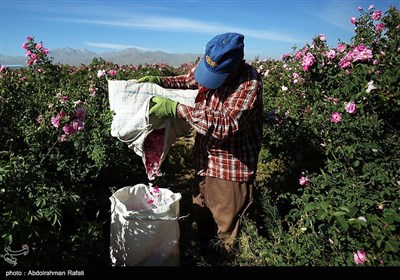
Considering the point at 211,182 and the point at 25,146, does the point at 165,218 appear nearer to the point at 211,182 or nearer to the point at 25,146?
the point at 211,182

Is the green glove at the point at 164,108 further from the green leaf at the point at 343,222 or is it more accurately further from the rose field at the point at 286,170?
the green leaf at the point at 343,222

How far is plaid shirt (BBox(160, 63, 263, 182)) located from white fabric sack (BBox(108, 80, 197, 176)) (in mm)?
199

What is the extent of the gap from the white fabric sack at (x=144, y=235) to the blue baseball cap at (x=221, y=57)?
35.1 inches

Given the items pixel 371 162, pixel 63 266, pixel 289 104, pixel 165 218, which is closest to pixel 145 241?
pixel 165 218

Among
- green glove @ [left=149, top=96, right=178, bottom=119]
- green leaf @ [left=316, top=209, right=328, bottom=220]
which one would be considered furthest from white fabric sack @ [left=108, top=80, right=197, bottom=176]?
green leaf @ [left=316, top=209, right=328, bottom=220]

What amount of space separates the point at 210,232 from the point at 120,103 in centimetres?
137

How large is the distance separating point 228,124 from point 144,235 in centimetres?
97

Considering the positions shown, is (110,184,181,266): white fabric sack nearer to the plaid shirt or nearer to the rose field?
the rose field

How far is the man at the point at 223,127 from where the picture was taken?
6.10 ft

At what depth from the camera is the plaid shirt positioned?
1837mm

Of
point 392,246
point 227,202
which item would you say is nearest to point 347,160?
point 227,202

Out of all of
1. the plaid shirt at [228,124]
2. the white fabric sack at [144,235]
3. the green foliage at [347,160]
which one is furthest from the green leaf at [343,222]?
the white fabric sack at [144,235]

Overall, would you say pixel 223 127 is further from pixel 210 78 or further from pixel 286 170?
pixel 286 170

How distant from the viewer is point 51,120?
209 centimetres
